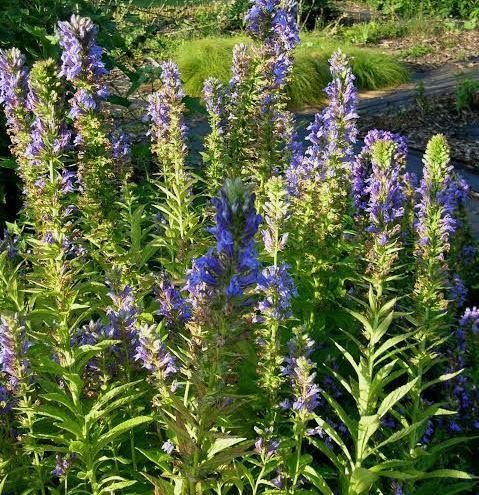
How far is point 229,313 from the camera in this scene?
A: 1.64m

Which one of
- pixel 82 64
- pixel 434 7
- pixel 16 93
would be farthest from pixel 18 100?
pixel 434 7

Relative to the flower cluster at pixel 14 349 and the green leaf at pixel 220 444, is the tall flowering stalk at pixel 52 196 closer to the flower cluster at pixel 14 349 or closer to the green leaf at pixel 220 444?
the flower cluster at pixel 14 349

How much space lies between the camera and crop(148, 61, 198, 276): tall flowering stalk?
327 centimetres

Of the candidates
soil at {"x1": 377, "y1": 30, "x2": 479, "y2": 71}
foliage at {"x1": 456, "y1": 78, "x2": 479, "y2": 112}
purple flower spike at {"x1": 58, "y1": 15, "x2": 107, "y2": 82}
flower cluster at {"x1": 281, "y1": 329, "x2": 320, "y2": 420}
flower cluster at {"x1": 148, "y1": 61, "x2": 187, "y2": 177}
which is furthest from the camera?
soil at {"x1": 377, "y1": 30, "x2": 479, "y2": 71}

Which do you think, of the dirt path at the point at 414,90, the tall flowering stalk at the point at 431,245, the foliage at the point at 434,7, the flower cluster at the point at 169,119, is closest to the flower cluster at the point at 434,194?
the tall flowering stalk at the point at 431,245

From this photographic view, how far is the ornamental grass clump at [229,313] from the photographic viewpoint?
194cm

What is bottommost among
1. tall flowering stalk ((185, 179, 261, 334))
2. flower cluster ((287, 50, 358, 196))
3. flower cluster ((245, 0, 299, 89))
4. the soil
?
tall flowering stalk ((185, 179, 261, 334))

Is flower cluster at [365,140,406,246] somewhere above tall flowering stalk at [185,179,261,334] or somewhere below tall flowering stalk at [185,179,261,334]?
above

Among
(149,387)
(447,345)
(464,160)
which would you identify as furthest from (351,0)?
(149,387)

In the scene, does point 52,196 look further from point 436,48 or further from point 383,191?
point 436,48

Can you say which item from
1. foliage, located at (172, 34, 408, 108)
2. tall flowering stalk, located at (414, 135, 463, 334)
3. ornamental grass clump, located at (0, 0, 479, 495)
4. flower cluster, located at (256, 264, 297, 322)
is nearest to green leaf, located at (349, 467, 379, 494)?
ornamental grass clump, located at (0, 0, 479, 495)

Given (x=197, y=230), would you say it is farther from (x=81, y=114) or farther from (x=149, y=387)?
(x=149, y=387)

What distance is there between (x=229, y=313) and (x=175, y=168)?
6.37 ft

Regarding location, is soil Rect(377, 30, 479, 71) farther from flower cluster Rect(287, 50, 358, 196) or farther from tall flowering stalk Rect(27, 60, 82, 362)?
tall flowering stalk Rect(27, 60, 82, 362)
